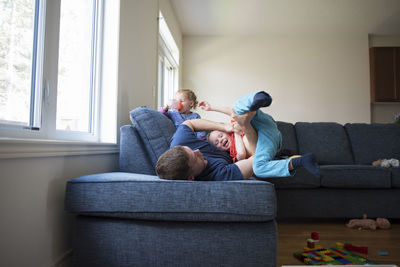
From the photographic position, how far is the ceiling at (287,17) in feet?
15.9

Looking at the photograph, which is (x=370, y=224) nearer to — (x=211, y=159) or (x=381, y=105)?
(x=211, y=159)

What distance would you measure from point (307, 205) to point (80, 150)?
2066 mm

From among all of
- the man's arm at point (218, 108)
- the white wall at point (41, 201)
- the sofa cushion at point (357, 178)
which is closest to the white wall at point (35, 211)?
the white wall at point (41, 201)

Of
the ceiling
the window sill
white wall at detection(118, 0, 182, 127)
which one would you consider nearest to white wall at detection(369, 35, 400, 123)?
the ceiling

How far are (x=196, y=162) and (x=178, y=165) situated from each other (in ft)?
0.44

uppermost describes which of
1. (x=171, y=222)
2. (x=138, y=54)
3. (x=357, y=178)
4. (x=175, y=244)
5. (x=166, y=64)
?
(x=166, y=64)

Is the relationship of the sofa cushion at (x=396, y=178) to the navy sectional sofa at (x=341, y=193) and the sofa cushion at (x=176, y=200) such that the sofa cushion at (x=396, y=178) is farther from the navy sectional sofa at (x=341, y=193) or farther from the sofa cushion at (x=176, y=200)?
the sofa cushion at (x=176, y=200)

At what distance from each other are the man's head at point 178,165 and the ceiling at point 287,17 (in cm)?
389

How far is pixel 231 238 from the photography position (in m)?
1.45

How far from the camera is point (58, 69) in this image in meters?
1.72

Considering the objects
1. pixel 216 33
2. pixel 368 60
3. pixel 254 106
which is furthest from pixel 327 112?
pixel 254 106

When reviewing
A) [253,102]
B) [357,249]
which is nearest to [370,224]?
[357,249]

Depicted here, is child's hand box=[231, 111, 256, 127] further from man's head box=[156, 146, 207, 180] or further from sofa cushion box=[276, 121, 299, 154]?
sofa cushion box=[276, 121, 299, 154]

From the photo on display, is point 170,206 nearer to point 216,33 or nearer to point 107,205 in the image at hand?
point 107,205
